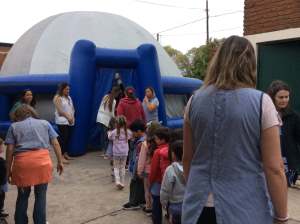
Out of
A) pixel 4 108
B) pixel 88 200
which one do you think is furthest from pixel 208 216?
pixel 4 108

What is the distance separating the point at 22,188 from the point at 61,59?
8.86m

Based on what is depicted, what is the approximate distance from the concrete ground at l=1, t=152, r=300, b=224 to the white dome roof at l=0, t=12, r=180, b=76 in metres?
5.43

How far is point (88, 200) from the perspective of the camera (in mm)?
6680

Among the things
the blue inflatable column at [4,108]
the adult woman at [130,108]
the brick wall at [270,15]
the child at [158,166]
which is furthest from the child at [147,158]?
the blue inflatable column at [4,108]

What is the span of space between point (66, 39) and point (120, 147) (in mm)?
7543

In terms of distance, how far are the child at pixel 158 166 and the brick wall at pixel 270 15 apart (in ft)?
18.0

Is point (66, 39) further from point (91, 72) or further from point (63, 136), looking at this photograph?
point (63, 136)

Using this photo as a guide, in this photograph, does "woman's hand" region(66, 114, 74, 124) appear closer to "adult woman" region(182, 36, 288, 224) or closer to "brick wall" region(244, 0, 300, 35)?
"brick wall" region(244, 0, 300, 35)

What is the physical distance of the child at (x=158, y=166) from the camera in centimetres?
473

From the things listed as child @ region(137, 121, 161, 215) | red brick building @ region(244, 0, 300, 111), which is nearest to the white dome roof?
red brick building @ region(244, 0, 300, 111)

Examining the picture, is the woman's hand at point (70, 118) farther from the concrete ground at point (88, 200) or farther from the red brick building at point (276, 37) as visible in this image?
the red brick building at point (276, 37)

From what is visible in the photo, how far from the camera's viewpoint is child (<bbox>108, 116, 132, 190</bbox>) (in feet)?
23.5

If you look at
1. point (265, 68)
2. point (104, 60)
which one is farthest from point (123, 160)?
point (265, 68)

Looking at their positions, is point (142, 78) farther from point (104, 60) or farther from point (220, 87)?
point (220, 87)
